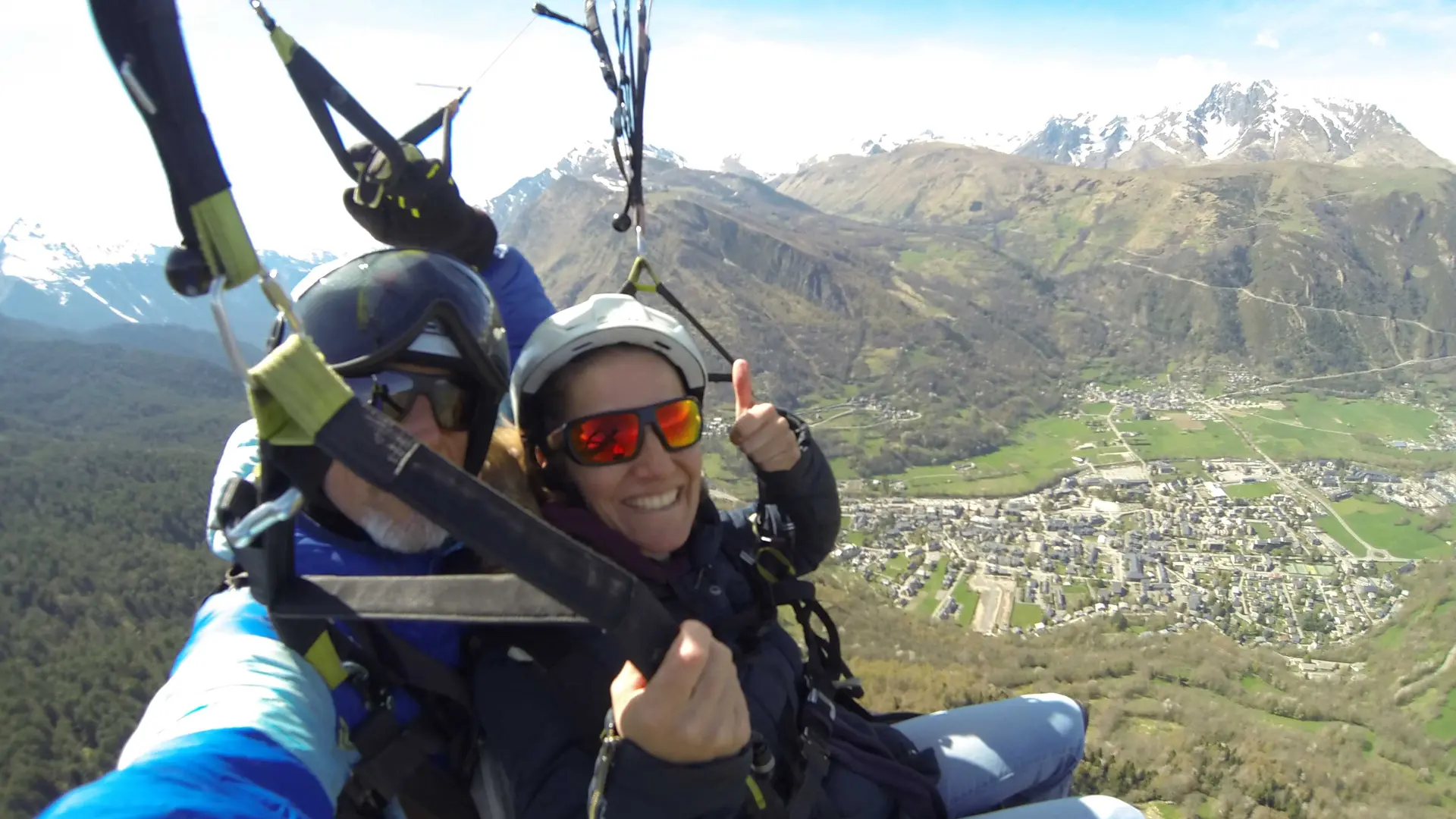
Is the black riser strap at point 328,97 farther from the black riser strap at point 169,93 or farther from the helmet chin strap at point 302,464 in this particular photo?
the helmet chin strap at point 302,464

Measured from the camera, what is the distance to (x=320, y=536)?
6.54 ft

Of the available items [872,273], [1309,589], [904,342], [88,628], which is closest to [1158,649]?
[1309,589]

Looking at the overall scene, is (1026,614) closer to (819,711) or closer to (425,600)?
(819,711)

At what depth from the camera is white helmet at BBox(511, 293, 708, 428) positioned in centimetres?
236

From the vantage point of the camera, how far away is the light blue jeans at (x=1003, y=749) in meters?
3.24

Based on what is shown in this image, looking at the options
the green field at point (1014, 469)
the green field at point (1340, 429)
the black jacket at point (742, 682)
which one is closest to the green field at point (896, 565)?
the green field at point (1014, 469)

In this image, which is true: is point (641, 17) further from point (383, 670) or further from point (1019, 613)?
point (1019, 613)

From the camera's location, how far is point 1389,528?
207ft

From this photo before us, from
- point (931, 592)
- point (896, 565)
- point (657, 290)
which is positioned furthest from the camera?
point (896, 565)

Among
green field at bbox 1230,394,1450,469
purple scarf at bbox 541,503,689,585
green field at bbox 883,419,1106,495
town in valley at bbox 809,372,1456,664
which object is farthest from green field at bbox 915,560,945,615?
green field at bbox 1230,394,1450,469

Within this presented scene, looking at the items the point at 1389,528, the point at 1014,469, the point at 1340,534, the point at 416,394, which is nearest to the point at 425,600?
the point at 416,394

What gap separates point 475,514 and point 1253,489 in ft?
292

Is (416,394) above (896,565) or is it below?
above

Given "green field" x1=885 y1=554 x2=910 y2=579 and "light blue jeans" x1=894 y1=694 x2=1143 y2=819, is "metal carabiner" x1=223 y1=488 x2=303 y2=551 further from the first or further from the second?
"green field" x1=885 y1=554 x2=910 y2=579
